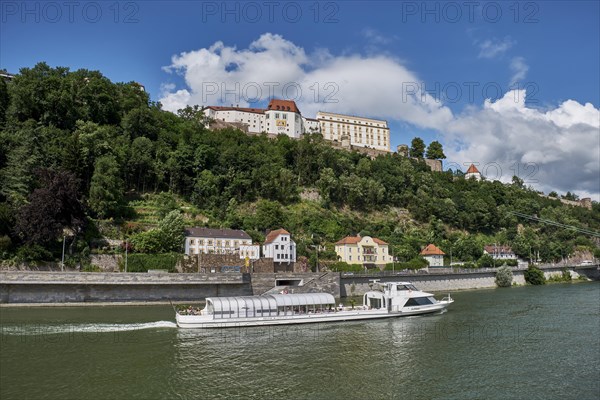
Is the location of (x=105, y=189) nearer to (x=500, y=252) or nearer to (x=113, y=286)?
(x=113, y=286)

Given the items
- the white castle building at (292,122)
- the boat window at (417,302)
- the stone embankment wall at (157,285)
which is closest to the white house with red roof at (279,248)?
the stone embankment wall at (157,285)

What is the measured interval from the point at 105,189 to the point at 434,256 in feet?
193

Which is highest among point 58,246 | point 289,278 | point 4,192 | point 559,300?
point 4,192

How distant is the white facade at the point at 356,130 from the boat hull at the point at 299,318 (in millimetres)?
103592

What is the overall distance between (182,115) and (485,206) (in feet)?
275

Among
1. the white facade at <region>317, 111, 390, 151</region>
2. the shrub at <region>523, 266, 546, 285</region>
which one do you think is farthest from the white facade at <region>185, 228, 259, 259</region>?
the white facade at <region>317, 111, 390, 151</region>

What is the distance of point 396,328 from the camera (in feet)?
128

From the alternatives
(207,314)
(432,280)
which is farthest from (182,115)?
(207,314)

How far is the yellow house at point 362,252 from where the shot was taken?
79.1 metres

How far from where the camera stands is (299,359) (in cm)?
2741

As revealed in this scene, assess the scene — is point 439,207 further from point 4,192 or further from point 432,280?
point 4,192

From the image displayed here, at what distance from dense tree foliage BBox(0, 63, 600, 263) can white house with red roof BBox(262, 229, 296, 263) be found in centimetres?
522

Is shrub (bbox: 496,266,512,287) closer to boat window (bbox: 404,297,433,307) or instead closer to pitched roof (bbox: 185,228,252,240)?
boat window (bbox: 404,297,433,307)

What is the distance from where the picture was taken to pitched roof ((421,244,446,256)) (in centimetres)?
8538
